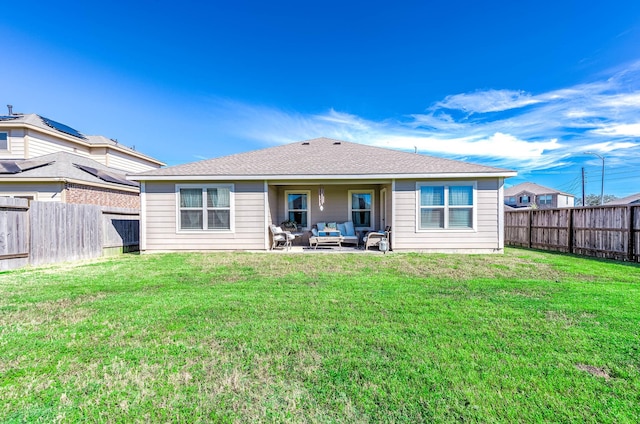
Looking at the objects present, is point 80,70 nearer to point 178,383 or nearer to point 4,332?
point 4,332

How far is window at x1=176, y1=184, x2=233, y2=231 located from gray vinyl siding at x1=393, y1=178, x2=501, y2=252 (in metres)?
5.82

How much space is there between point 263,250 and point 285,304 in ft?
18.6

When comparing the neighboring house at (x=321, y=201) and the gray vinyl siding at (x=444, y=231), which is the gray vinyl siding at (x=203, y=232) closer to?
the neighboring house at (x=321, y=201)

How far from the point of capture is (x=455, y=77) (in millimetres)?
16219

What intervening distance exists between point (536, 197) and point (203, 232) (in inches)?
2045

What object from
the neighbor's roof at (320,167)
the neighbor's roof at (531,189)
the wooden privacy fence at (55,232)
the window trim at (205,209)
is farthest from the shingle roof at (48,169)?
the neighbor's roof at (531,189)

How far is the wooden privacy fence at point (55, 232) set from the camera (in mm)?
6840

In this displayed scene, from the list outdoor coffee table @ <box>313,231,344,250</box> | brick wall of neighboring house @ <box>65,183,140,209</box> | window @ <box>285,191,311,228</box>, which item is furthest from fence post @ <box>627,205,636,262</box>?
brick wall of neighboring house @ <box>65,183,140,209</box>

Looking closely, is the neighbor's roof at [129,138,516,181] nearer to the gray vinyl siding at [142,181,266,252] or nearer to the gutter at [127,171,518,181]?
the gutter at [127,171,518,181]

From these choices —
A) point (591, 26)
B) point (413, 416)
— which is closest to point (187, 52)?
point (413, 416)

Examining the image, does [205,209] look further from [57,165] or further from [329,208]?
[57,165]

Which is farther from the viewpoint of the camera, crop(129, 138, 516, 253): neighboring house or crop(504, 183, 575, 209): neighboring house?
crop(504, 183, 575, 209): neighboring house

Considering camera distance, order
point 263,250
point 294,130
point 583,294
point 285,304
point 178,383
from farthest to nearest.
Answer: point 294,130
point 263,250
point 583,294
point 285,304
point 178,383

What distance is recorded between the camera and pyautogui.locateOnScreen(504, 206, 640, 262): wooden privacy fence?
27.5 feet
